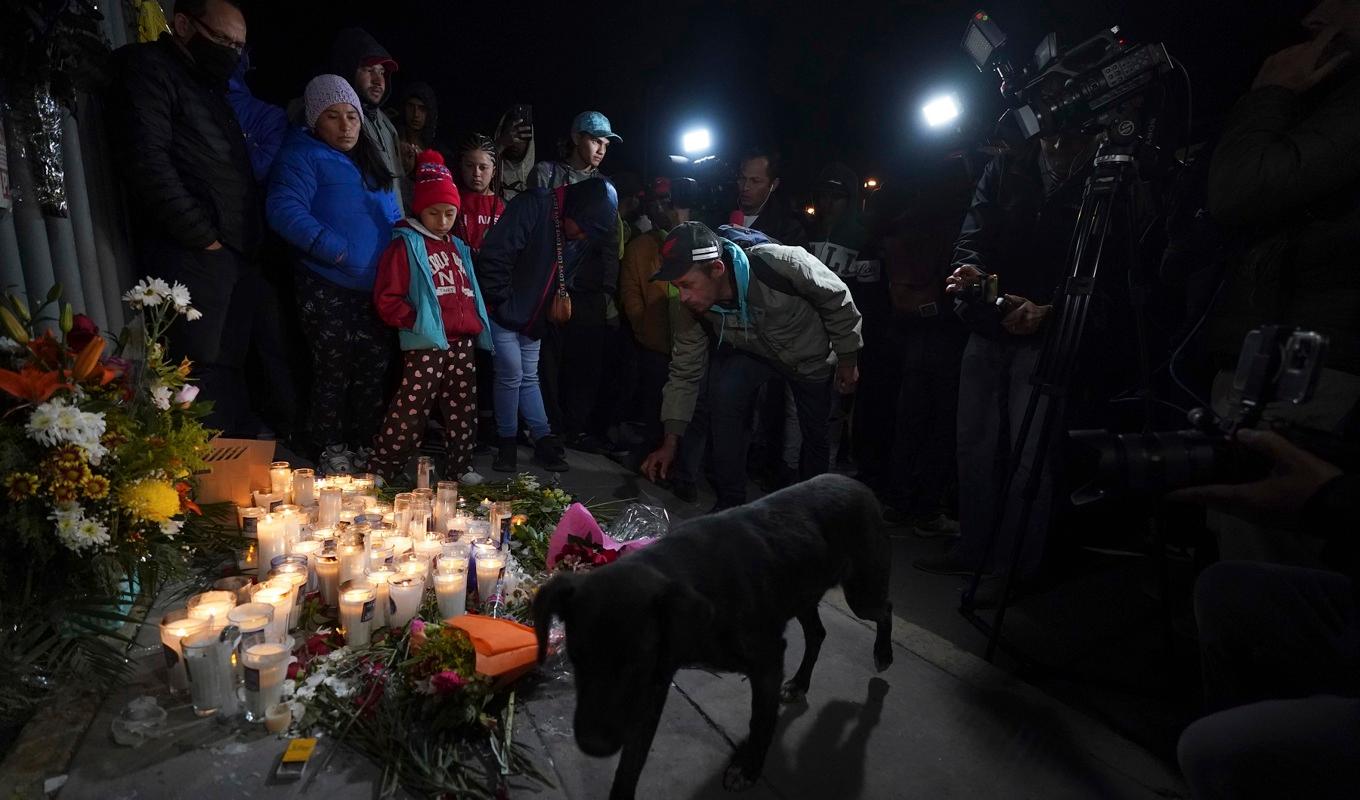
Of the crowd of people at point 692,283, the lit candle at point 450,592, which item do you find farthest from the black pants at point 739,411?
the lit candle at point 450,592

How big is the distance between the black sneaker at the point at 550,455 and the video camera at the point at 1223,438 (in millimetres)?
3620

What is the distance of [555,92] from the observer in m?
7.02

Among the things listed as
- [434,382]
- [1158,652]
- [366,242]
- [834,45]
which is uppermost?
[834,45]

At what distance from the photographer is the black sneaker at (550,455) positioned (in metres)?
4.64

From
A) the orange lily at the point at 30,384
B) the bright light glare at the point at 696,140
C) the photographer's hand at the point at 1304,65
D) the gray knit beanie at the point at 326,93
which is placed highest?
the bright light glare at the point at 696,140

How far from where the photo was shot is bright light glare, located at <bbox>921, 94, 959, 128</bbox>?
17.7ft

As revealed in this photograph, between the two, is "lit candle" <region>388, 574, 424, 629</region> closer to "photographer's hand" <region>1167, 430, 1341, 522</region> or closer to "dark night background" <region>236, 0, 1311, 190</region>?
"photographer's hand" <region>1167, 430, 1341, 522</region>

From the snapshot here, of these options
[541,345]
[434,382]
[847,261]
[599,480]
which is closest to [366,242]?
[434,382]

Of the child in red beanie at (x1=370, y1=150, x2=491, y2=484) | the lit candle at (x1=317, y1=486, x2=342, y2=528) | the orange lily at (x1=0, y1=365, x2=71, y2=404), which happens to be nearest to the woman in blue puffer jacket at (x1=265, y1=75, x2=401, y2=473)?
the child in red beanie at (x1=370, y1=150, x2=491, y2=484)

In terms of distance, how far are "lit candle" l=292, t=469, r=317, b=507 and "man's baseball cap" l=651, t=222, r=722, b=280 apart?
2.03m

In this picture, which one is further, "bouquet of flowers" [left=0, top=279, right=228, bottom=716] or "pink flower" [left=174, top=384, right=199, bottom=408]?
"pink flower" [left=174, top=384, right=199, bottom=408]

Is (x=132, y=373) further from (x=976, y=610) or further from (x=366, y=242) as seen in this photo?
(x=976, y=610)

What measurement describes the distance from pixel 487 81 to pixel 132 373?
17.4 feet

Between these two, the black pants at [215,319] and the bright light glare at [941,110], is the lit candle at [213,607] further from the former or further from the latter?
the bright light glare at [941,110]
